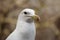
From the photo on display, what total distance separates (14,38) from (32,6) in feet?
1.63

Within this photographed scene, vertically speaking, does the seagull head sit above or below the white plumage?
above

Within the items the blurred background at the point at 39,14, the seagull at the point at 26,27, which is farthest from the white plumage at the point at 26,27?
the blurred background at the point at 39,14

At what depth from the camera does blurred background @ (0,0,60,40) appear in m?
1.29

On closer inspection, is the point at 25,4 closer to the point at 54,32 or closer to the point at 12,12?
the point at 12,12

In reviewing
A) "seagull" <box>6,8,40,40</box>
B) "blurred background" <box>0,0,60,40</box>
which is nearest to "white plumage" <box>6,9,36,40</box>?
"seagull" <box>6,8,40,40</box>

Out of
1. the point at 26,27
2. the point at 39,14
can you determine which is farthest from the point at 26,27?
the point at 39,14

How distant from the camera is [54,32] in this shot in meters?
1.30

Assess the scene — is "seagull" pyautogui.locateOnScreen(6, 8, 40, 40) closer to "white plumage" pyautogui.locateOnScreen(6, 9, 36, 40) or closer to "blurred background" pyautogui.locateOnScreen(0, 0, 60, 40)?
"white plumage" pyautogui.locateOnScreen(6, 9, 36, 40)

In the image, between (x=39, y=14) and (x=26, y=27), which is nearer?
(x=26, y=27)

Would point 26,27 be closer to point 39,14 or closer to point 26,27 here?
point 26,27

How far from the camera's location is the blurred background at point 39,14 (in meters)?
1.29

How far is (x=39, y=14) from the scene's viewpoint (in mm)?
1295

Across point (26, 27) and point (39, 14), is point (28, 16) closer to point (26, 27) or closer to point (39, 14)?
point (26, 27)

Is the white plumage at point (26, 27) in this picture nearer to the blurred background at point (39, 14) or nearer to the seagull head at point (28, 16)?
the seagull head at point (28, 16)
